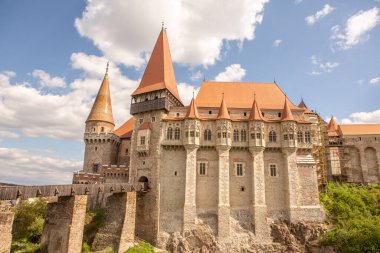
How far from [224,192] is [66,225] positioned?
49.8 ft

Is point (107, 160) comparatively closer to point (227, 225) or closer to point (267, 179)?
point (227, 225)

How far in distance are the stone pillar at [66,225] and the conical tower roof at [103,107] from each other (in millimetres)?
18845

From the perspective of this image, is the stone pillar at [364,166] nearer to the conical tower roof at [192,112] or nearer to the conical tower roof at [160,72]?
the conical tower roof at [192,112]

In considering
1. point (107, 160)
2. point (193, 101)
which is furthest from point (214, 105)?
point (107, 160)

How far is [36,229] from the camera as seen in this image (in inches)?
1111

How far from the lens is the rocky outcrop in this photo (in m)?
26.3

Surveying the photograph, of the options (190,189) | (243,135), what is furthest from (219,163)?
(243,135)

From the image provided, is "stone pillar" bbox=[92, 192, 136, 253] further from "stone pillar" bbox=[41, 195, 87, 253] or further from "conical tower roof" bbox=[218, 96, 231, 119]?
"conical tower roof" bbox=[218, 96, 231, 119]

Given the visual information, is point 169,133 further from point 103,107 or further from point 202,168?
point 103,107

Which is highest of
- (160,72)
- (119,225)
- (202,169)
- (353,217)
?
(160,72)

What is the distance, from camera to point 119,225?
1001 inches

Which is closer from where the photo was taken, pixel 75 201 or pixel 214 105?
pixel 75 201

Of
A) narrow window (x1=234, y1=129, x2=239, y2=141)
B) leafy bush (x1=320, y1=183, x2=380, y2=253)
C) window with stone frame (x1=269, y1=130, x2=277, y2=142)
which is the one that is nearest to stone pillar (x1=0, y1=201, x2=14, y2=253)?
narrow window (x1=234, y1=129, x2=239, y2=141)

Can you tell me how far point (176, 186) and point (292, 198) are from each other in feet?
39.8
